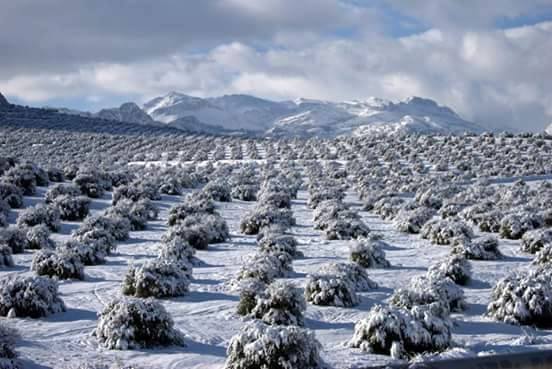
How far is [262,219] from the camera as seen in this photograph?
69.7ft

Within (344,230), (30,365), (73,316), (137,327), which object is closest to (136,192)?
(344,230)

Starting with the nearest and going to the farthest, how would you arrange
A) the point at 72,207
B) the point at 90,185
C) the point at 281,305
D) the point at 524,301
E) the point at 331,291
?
1. the point at 281,305
2. the point at 524,301
3. the point at 331,291
4. the point at 72,207
5. the point at 90,185

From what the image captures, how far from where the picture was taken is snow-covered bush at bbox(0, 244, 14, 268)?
14.9 m

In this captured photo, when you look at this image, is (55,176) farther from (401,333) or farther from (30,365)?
(401,333)

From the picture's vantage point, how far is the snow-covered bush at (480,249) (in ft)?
53.6

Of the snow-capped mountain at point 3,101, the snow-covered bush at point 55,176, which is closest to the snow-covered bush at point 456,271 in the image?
the snow-covered bush at point 55,176

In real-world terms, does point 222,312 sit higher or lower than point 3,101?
lower

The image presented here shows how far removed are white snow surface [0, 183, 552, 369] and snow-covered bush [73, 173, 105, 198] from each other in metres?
9.57

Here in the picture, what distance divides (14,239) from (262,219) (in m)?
7.80

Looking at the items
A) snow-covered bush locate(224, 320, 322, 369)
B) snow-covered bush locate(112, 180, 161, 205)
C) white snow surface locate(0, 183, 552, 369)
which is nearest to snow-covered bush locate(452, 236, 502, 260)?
white snow surface locate(0, 183, 552, 369)

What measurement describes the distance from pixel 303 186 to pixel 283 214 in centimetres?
1367

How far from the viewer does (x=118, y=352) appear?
9438 mm

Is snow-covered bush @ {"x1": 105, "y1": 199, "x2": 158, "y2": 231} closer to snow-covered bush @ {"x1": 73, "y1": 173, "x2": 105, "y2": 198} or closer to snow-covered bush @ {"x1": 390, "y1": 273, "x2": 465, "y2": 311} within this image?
snow-covered bush @ {"x1": 73, "y1": 173, "x2": 105, "y2": 198}

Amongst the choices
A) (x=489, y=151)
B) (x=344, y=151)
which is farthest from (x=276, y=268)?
(x=344, y=151)
